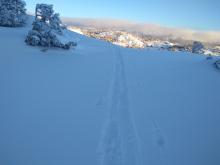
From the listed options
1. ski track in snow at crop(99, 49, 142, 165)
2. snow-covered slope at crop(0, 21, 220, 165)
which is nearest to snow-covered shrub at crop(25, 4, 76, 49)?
snow-covered slope at crop(0, 21, 220, 165)

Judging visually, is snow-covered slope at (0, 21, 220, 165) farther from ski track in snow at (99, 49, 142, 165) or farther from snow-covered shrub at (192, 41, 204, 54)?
snow-covered shrub at (192, 41, 204, 54)

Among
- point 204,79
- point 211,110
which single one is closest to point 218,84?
point 204,79

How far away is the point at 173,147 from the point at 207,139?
6.04ft

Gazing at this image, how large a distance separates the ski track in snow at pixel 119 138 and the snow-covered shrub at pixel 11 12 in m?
22.3

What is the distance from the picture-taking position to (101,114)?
13359 mm

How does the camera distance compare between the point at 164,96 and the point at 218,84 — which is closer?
the point at 164,96

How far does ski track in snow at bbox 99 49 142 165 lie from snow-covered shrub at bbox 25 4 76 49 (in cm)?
1248

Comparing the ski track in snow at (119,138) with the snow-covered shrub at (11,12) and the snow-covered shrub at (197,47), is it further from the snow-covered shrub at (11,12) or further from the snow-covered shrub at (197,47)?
the snow-covered shrub at (197,47)

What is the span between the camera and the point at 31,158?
9.17m

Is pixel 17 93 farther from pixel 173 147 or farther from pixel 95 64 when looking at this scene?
pixel 95 64

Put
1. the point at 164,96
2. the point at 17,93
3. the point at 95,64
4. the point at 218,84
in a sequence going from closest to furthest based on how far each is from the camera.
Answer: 1. the point at 17,93
2. the point at 164,96
3. the point at 218,84
4. the point at 95,64

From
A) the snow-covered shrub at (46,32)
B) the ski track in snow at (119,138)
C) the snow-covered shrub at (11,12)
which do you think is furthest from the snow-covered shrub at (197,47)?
the ski track in snow at (119,138)

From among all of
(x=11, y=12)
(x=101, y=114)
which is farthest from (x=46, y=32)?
(x=101, y=114)

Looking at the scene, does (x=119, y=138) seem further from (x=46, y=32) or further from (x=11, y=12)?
(x=11, y=12)
